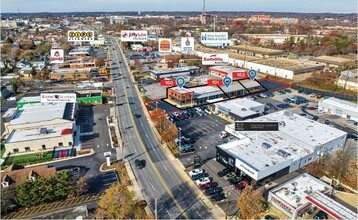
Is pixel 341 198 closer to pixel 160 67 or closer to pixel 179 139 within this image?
pixel 179 139

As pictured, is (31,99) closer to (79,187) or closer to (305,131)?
(79,187)

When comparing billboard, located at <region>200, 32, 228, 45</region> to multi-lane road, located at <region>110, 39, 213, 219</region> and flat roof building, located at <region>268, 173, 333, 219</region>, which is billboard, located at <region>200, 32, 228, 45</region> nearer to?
multi-lane road, located at <region>110, 39, 213, 219</region>

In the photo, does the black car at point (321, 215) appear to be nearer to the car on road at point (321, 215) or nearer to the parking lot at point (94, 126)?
the car on road at point (321, 215)

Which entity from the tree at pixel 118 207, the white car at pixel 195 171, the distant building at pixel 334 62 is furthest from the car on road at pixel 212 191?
the distant building at pixel 334 62

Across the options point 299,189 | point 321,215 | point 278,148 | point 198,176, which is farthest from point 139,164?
point 321,215

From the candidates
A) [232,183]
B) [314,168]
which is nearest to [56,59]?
[232,183]

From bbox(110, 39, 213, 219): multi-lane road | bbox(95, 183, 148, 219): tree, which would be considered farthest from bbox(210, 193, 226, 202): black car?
bbox(95, 183, 148, 219): tree
